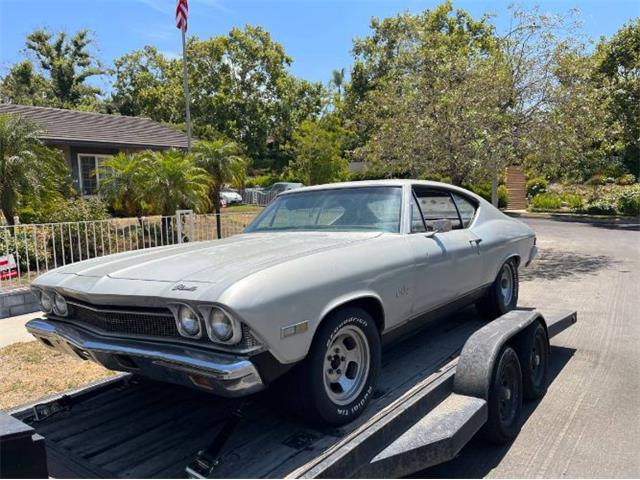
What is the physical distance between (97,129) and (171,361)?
20765mm

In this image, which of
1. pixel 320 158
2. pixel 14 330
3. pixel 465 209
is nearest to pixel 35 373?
pixel 14 330

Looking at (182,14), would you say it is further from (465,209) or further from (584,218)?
(584,218)

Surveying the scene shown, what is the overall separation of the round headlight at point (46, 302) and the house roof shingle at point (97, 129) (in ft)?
53.6

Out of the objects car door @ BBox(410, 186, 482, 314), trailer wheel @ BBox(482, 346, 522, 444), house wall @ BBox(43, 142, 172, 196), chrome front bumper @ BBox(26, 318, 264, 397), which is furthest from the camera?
house wall @ BBox(43, 142, 172, 196)

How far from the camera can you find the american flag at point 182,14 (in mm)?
16594

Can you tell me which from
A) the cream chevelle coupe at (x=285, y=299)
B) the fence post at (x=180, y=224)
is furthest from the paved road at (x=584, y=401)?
the fence post at (x=180, y=224)

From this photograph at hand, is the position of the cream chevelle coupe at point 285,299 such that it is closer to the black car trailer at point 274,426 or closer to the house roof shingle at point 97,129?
the black car trailer at point 274,426

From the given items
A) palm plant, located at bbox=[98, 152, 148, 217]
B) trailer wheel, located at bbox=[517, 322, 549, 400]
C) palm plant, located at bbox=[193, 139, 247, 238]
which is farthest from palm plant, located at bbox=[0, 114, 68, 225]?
trailer wheel, located at bbox=[517, 322, 549, 400]

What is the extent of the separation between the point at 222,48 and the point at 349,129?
10.7 m

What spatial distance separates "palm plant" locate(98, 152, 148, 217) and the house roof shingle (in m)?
7.14

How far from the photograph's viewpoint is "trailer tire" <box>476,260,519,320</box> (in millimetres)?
4789

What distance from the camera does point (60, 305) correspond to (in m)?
3.02

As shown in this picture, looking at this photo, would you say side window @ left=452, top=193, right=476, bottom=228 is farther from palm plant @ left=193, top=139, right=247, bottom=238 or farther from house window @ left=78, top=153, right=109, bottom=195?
house window @ left=78, top=153, right=109, bottom=195

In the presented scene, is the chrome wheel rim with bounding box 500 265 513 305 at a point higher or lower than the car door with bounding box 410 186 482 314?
lower
